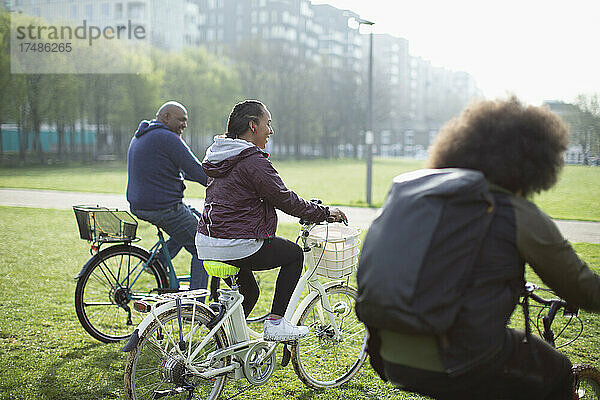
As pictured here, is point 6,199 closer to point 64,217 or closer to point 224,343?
point 64,217

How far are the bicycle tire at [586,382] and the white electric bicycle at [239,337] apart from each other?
1.52m

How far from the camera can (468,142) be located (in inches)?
88.2

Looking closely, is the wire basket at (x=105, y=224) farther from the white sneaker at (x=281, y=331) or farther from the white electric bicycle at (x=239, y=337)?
the white sneaker at (x=281, y=331)

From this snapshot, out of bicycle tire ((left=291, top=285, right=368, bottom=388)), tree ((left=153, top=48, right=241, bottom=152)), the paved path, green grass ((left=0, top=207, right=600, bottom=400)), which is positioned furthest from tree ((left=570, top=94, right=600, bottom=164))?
tree ((left=153, top=48, right=241, bottom=152))

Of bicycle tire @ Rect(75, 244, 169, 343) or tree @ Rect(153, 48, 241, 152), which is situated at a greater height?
tree @ Rect(153, 48, 241, 152)

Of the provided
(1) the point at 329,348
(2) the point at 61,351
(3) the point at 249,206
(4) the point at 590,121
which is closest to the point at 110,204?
(2) the point at 61,351

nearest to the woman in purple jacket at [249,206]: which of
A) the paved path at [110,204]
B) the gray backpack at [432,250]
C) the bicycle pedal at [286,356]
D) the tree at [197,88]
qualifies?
the bicycle pedal at [286,356]

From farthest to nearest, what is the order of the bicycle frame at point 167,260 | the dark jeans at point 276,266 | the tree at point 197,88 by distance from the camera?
the tree at point 197,88 → the bicycle frame at point 167,260 → the dark jeans at point 276,266

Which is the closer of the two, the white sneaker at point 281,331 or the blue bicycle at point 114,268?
the white sneaker at point 281,331

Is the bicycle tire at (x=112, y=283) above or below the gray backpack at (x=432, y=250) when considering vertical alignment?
below

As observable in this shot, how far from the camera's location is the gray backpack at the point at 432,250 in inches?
79.2

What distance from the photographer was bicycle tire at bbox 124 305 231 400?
351cm

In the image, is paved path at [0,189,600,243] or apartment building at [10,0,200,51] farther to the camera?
apartment building at [10,0,200,51]

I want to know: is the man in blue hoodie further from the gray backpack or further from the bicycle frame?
the gray backpack
